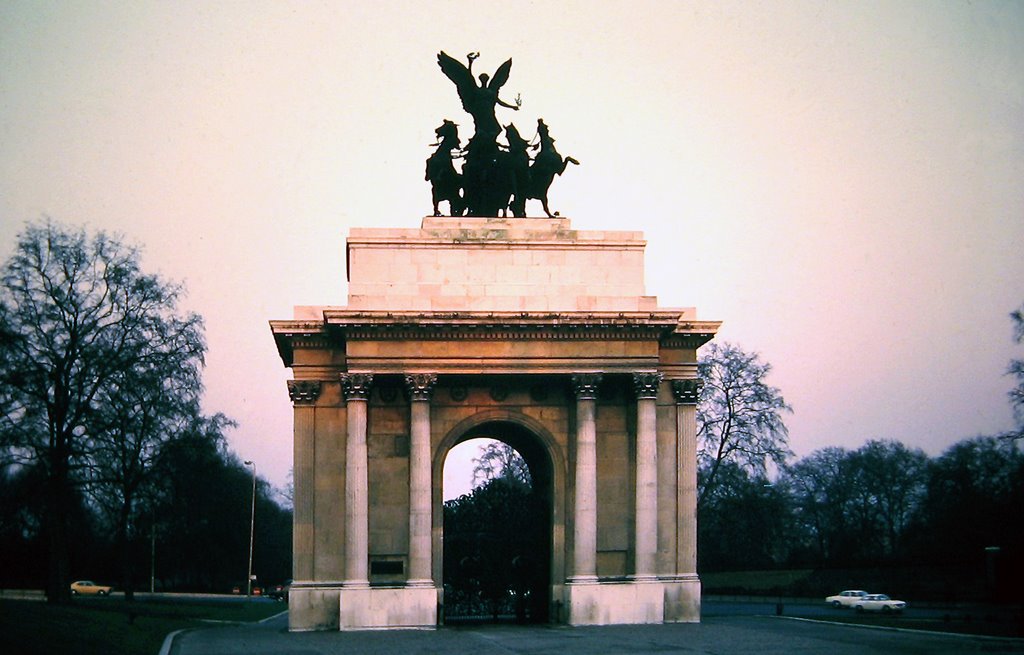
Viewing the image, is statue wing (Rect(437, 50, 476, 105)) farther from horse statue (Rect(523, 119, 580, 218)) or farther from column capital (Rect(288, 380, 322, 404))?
column capital (Rect(288, 380, 322, 404))

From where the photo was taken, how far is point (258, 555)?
10644 centimetres

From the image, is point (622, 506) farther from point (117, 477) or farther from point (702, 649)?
point (117, 477)

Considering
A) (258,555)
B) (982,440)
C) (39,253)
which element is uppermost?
(39,253)

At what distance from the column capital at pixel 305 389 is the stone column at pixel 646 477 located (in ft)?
30.2

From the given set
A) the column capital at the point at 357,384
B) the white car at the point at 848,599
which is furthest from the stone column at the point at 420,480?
the white car at the point at 848,599

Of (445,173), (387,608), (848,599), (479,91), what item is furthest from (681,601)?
(848,599)

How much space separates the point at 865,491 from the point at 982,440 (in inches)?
909

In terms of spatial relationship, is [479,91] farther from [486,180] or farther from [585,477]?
[585,477]

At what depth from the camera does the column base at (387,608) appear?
37.8 metres

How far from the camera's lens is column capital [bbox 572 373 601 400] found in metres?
39.0

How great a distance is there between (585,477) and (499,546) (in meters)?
4.39

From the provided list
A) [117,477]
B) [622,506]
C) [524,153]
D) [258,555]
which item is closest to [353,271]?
[524,153]

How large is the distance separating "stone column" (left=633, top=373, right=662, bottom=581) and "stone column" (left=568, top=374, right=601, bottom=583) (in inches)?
49.4

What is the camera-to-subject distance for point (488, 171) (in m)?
41.8
